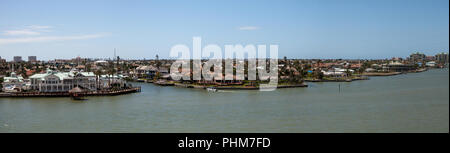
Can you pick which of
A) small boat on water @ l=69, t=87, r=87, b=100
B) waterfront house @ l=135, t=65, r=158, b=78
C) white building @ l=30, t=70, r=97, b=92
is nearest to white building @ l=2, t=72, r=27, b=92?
white building @ l=30, t=70, r=97, b=92

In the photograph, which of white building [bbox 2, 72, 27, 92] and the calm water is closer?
the calm water

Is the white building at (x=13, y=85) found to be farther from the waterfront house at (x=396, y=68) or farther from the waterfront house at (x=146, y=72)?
the waterfront house at (x=396, y=68)

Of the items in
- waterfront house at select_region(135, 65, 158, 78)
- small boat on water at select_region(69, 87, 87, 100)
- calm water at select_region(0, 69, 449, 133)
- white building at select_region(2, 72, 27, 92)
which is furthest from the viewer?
waterfront house at select_region(135, 65, 158, 78)

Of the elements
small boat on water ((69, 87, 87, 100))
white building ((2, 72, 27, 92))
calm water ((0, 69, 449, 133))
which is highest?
white building ((2, 72, 27, 92))

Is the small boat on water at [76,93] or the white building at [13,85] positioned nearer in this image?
the small boat on water at [76,93]

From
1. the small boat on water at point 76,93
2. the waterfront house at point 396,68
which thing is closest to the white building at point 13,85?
the small boat on water at point 76,93

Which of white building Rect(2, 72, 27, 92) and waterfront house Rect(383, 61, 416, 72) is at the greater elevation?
waterfront house Rect(383, 61, 416, 72)

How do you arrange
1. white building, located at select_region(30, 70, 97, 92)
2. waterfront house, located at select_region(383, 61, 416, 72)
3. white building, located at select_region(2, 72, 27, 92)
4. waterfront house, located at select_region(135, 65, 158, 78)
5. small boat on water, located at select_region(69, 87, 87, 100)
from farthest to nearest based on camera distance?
waterfront house, located at select_region(383, 61, 416, 72) → waterfront house, located at select_region(135, 65, 158, 78) → white building, located at select_region(2, 72, 27, 92) → white building, located at select_region(30, 70, 97, 92) → small boat on water, located at select_region(69, 87, 87, 100)

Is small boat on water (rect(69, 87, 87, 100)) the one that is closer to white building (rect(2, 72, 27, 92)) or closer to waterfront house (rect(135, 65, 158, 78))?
white building (rect(2, 72, 27, 92))

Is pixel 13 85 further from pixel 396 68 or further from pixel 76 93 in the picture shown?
pixel 396 68

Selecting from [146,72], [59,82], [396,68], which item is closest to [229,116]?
[59,82]

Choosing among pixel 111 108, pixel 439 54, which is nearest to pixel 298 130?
pixel 111 108

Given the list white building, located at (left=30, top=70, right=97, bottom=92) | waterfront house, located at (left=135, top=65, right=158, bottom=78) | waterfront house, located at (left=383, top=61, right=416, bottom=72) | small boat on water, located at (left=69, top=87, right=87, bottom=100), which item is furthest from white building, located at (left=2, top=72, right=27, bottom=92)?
waterfront house, located at (left=383, top=61, right=416, bottom=72)

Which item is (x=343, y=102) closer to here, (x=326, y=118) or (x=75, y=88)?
(x=326, y=118)
